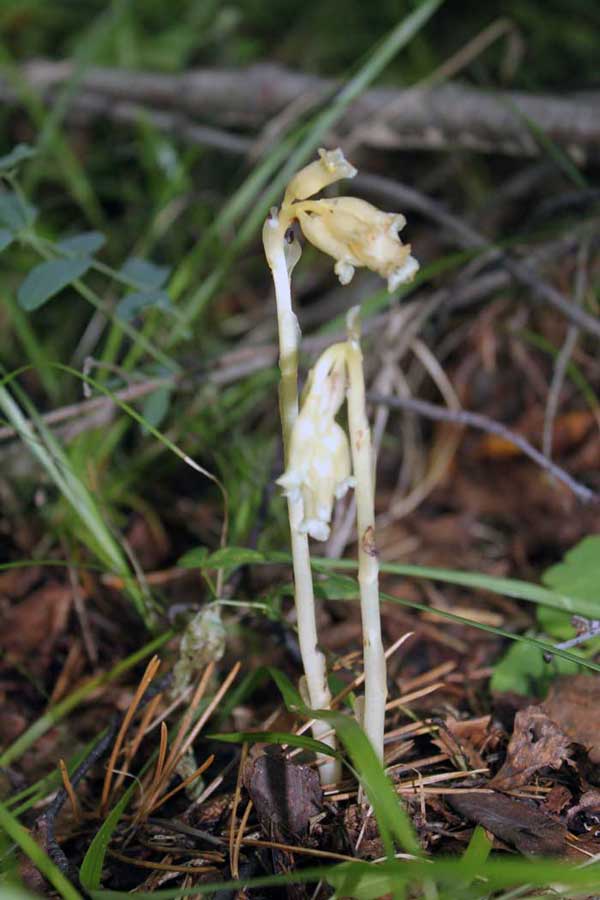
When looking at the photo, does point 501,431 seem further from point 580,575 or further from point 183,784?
point 183,784

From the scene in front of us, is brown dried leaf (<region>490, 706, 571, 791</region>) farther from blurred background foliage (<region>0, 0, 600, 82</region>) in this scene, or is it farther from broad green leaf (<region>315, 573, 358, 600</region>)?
blurred background foliage (<region>0, 0, 600, 82</region>)

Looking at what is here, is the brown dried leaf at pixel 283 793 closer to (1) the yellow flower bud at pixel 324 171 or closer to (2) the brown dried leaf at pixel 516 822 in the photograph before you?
(2) the brown dried leaf at pixel 516 822

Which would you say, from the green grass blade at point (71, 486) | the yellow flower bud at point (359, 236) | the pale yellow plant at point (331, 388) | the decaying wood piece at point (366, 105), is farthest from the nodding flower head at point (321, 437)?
the decaying wood piece at point (366, 105)

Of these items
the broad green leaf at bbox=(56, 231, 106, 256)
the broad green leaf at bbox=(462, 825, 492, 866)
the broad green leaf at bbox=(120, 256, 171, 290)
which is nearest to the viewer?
the broad green leaf at bbox=(462, 825, 492, 866)

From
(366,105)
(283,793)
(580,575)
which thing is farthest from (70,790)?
(366,105)

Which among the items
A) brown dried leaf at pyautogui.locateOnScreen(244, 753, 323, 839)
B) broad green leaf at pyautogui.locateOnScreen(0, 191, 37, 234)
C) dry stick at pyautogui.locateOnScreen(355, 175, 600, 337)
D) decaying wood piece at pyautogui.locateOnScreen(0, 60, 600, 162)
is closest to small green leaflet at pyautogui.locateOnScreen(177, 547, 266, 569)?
brown dried leaf at pyautogui.locateOnScreen(244, 753, 323, 839)

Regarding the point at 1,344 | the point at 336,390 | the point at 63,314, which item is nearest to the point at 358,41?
the point at 63,314
